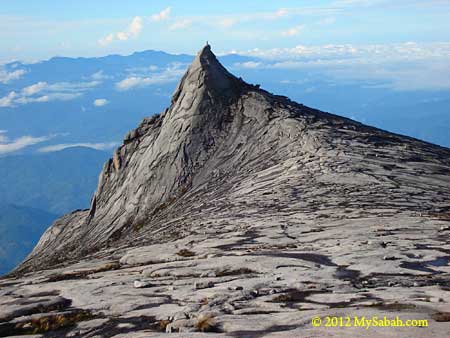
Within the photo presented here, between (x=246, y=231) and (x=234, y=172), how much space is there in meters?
25.0

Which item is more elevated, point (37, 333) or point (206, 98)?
point (206, 98)

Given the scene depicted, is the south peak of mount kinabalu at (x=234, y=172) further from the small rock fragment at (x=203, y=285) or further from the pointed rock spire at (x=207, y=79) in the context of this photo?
the small rock fragment at (x=203, y=285)

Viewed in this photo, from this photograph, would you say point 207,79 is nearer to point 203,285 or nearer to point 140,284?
point 140,284

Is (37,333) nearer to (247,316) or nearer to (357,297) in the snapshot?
(247,316)

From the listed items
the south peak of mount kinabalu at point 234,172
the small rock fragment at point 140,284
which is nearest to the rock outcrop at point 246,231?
the small rock fragment at point 140,284

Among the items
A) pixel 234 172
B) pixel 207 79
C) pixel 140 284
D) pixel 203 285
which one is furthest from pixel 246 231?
pixel 207 79

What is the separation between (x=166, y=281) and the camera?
24.4 meters

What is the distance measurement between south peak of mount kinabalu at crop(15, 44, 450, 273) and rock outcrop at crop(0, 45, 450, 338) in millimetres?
230

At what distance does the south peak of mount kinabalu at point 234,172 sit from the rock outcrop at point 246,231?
0.23 meters

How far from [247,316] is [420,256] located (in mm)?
10751

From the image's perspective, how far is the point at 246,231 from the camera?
3475 cm

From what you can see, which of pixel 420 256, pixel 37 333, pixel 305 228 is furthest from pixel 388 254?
pixel 37 333

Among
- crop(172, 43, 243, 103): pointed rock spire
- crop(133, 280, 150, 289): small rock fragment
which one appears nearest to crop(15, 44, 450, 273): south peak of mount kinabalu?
crop(172, 43, 243, 103): pointed rock spire

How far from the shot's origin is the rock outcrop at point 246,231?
18797 millimetres
